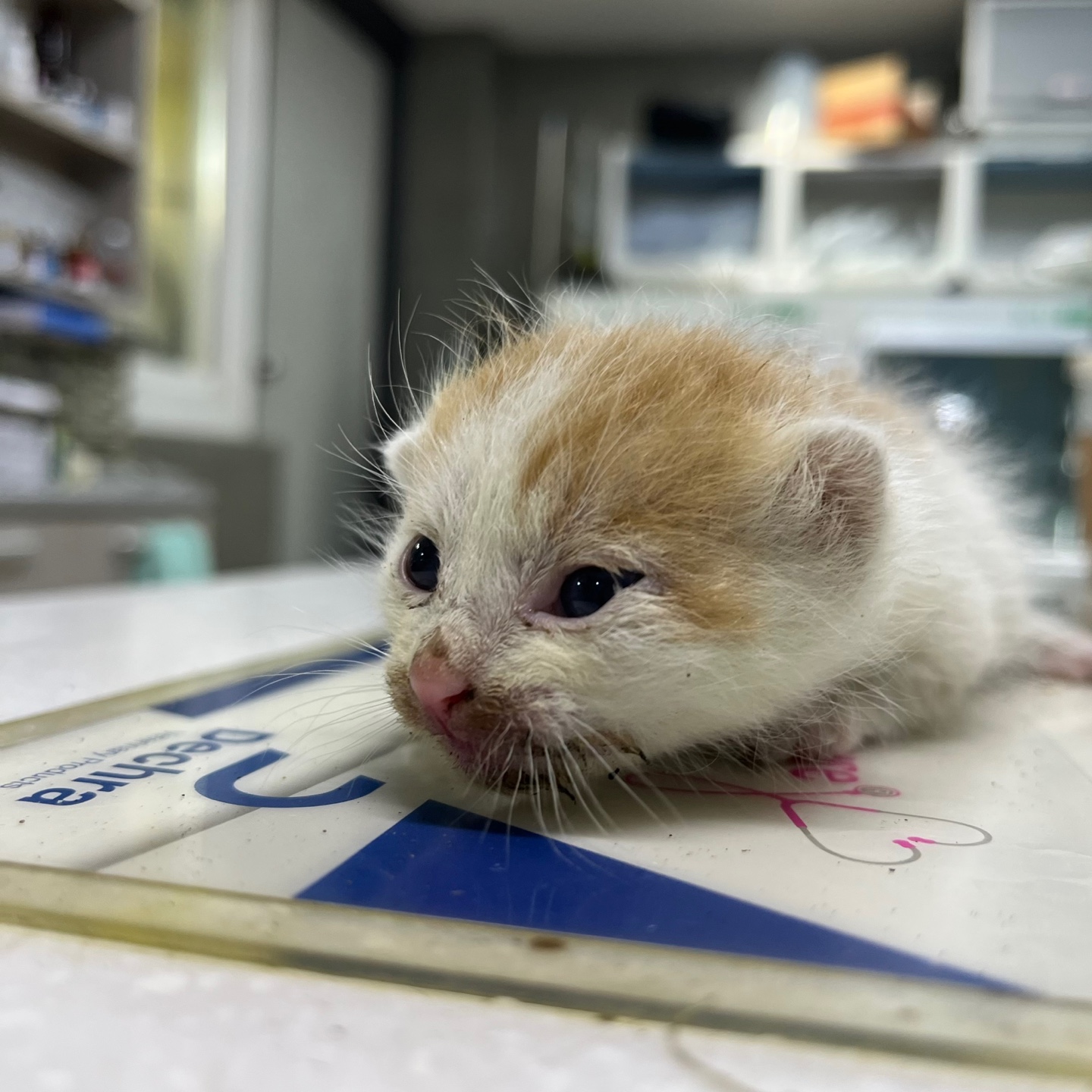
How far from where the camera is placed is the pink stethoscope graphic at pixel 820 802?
21.0 inches

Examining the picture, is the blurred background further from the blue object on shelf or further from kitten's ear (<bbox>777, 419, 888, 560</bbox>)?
kitten's ear (<bbox>777, 419, 888, 560</bbox>)

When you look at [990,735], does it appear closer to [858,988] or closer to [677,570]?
[677,570]

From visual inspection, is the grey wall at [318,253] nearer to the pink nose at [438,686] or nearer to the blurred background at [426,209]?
the blurred background at [426,209]

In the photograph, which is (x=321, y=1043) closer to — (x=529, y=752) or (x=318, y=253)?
(x=529, y=752)

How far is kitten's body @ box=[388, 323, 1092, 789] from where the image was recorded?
0.60 meters

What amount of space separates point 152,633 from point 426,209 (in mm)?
3638

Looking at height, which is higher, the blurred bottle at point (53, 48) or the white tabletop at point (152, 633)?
the blurred bottle at point (53, 48)

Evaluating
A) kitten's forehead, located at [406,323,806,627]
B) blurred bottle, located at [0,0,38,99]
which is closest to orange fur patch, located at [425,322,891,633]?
kitten's forehead, located at [406,323,806,627]

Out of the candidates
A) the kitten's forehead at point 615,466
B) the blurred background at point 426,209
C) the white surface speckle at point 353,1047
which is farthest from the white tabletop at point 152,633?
the blurred background at point 426,209

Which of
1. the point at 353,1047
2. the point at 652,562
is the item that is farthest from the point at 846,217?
the point at 353,1047

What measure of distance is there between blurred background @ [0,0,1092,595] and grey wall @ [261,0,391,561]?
0.02 m

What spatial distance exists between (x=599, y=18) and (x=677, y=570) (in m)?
4.34

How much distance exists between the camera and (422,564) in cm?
72

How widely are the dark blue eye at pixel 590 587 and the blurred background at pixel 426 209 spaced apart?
1.64 metres
